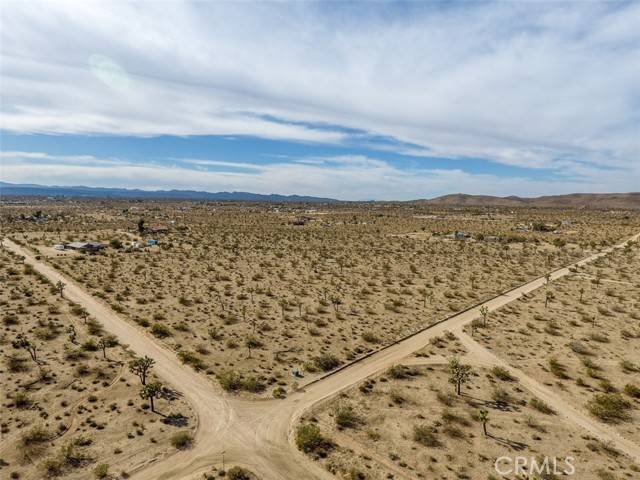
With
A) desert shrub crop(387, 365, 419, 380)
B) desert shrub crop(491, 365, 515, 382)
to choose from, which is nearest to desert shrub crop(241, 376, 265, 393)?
desert shrub crop(387, 365, 419, 380)

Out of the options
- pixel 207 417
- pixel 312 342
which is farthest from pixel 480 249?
pixel 207 417

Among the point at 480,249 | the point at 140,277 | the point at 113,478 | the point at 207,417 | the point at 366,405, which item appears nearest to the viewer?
the point at 113,478

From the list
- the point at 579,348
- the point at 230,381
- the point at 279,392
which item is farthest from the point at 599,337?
the point at 230,381

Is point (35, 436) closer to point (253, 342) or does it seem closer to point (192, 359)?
point (192, 359)

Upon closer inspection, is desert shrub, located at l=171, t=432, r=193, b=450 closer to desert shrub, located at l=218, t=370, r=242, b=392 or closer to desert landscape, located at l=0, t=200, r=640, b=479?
desert landscape, located at l=0, t=200, r=640, b=479

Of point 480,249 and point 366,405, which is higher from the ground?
point 480,249

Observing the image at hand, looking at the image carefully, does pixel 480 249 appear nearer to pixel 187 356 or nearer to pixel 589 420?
pixel 589 420
